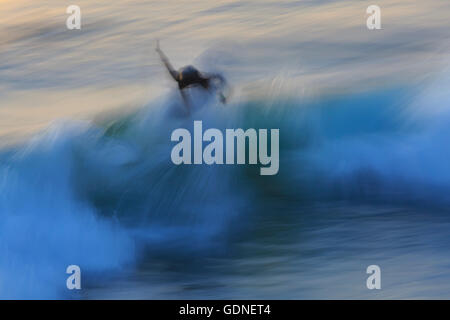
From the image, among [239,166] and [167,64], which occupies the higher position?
[167,64]

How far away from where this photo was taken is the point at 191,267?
549cm

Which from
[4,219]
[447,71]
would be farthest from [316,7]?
[4,219]

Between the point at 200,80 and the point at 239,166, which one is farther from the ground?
the point at 200,80

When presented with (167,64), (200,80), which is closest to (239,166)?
(200,80)

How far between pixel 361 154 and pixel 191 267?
0.88 meters

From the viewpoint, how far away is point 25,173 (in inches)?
217

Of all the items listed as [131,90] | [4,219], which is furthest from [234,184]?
[4,219]

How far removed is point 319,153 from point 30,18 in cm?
140

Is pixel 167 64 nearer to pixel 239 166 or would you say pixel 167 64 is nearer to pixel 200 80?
pixel 200 80
